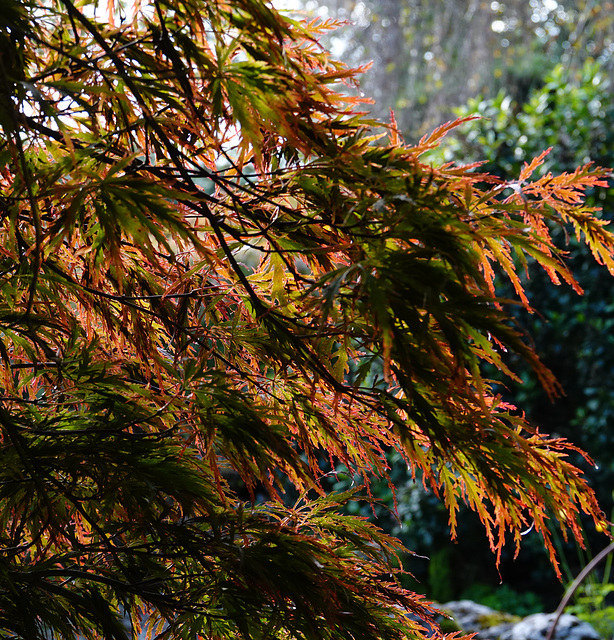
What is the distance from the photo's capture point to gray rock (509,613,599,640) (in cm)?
414

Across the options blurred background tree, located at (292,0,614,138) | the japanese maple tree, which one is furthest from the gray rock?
blurred background tree, located at (292,0,614,138)

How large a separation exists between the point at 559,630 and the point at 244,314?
12.1ft

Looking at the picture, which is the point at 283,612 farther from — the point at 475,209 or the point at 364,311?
the point at 475,209

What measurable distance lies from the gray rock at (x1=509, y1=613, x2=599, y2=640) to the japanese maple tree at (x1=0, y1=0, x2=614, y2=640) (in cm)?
322

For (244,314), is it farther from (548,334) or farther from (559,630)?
(548,334)

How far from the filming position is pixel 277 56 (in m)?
1.11

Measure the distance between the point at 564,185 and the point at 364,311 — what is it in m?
0.45

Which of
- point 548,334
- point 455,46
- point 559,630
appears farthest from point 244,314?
point 455,46

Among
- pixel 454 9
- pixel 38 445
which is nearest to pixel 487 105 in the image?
pixel 454 9

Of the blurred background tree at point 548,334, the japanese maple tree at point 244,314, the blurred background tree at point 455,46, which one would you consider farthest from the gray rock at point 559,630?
the blurred background tree at point 455,46

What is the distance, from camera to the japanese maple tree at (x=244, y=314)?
1.09 meters

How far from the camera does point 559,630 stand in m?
4.21

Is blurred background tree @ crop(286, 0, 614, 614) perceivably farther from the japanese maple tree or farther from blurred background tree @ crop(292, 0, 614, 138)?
the japanese maple tree

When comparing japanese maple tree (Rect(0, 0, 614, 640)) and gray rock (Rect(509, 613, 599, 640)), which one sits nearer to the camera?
japanese maple tree (Rect(0, 0, 614, 640))
